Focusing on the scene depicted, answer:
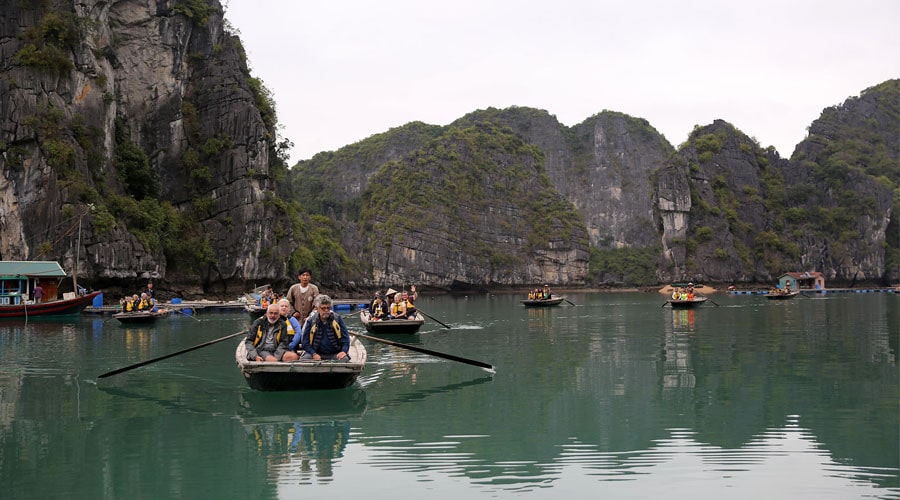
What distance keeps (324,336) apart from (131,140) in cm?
3977

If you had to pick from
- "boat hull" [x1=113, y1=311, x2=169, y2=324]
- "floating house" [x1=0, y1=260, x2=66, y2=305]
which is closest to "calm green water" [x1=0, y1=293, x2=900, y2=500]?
"boat hull" [x1=113, y1=311, x2=169, y2=324]

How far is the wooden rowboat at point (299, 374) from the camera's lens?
10.8 metres

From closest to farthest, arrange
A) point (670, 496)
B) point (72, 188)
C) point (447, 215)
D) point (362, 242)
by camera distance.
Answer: point (670, 496) < point (72, 188) < point (362, 242) < point (447, 215)

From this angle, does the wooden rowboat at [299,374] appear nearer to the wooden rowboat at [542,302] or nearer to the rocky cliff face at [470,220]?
the wooden rowboat at [542,302]

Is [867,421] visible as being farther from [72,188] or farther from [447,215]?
[447,215]

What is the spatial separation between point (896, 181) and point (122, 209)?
4519 inches

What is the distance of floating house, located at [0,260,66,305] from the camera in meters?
30.7

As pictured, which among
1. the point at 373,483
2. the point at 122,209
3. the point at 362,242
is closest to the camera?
the point at 373,483

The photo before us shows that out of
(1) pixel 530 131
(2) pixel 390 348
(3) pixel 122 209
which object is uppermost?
(1) pixel 530 131

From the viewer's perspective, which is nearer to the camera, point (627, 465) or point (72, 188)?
point (627, 465)

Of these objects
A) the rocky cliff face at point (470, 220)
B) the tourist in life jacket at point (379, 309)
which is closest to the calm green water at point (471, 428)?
the tourist in life jacket at point (379, 309)

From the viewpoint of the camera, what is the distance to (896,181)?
371 feet

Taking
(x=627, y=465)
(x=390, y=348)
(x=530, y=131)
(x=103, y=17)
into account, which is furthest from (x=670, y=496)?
(x=530, y=131)

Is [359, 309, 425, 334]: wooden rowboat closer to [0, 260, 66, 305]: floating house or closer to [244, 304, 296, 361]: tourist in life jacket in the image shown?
[244, 304, 296, 361]: tourist in life jacket
